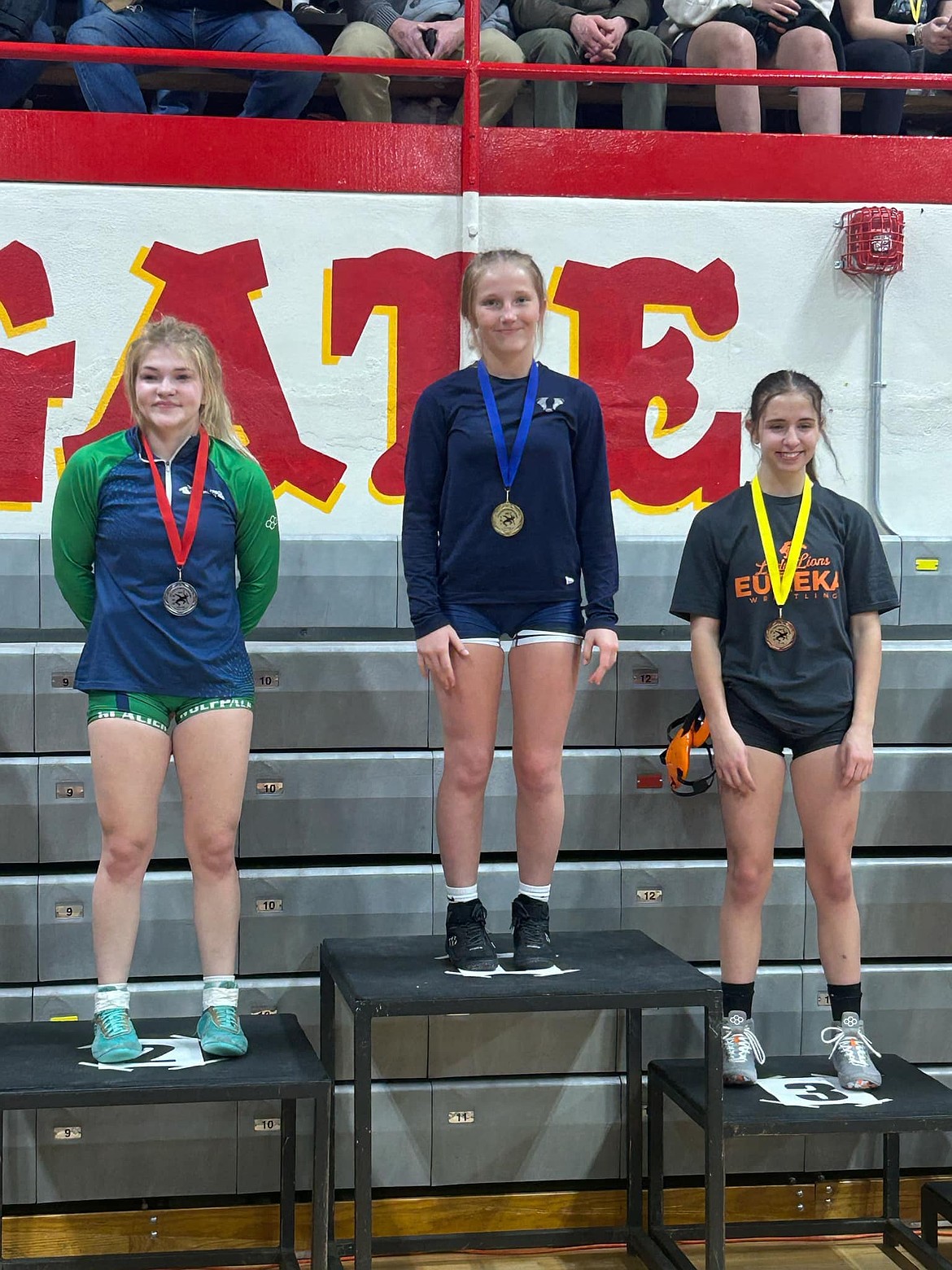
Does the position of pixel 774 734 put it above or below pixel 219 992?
above

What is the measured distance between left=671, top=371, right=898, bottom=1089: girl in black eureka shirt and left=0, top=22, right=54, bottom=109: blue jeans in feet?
8.68

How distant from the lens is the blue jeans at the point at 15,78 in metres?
4.13

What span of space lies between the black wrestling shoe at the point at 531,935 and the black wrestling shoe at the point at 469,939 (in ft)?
0.20

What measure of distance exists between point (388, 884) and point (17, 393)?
196 centimetres

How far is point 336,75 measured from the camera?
171 inches

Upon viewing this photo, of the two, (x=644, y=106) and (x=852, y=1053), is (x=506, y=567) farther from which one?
(x=644, y=106)

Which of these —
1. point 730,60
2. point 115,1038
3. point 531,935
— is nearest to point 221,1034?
point 115,1038

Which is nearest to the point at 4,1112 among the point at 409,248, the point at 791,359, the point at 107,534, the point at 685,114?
the point at 107,534

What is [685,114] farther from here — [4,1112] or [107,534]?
[4,1112]

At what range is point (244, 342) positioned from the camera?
414 centimetres

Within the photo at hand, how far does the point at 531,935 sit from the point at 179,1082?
2.64 feet

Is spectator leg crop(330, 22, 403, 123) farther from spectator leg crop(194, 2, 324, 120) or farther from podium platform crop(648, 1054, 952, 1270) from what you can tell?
podium platform crop(648, 1054, 952, 1270)

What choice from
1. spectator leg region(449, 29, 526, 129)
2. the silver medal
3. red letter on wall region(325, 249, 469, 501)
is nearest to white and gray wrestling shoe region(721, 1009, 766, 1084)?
the silver medal

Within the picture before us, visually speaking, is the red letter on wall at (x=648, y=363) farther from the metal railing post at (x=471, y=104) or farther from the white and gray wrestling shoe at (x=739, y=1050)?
the white and gray wrestling shoe at (x=739, y=1050)
